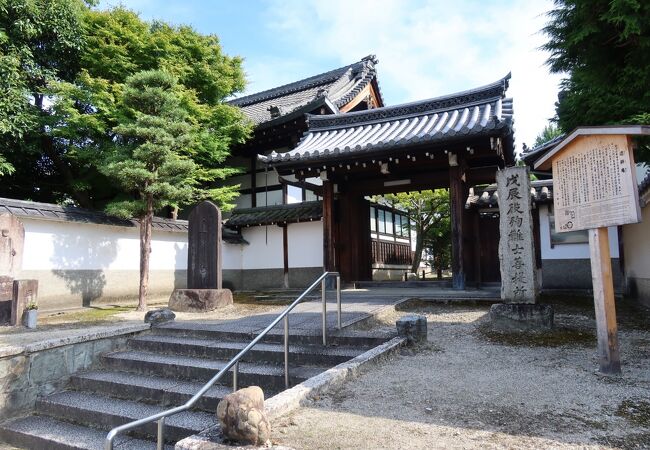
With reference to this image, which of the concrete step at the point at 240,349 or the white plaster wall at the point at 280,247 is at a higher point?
the white plaster wall at the point at 280,247

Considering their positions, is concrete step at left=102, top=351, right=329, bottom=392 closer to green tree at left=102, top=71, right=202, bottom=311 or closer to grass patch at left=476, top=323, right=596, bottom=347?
grass patch at left=476, top=323, right=596, bottom=347

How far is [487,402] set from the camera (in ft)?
12.4

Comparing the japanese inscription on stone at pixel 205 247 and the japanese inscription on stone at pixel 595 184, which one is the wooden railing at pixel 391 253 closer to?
the japanese inscription on stone at pixel 205 247

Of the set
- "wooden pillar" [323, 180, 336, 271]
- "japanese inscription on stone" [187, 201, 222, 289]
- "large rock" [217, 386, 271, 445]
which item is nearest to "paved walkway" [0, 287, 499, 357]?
"japanese inscription on stone" [187, 201, 222, 289]

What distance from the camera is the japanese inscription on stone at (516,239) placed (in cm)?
684

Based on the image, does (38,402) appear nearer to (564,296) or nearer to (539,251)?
(564,296)

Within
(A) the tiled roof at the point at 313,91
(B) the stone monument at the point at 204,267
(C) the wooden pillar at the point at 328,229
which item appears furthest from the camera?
(A) the tiled roof at the point at 313,91

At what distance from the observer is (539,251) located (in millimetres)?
12406

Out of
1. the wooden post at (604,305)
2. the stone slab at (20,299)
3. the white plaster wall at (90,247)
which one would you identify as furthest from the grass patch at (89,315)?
the wooden post at (604,305)

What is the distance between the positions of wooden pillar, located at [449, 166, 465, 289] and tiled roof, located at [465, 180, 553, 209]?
204cm

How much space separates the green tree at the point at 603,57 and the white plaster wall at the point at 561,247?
6289mm

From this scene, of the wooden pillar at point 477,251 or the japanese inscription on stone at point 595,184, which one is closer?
the japanese inscription on stone at point 595,184

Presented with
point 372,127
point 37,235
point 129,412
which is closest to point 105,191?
point 37,235

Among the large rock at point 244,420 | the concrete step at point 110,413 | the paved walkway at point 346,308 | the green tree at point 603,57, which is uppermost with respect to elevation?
the green tree at point 603,57
